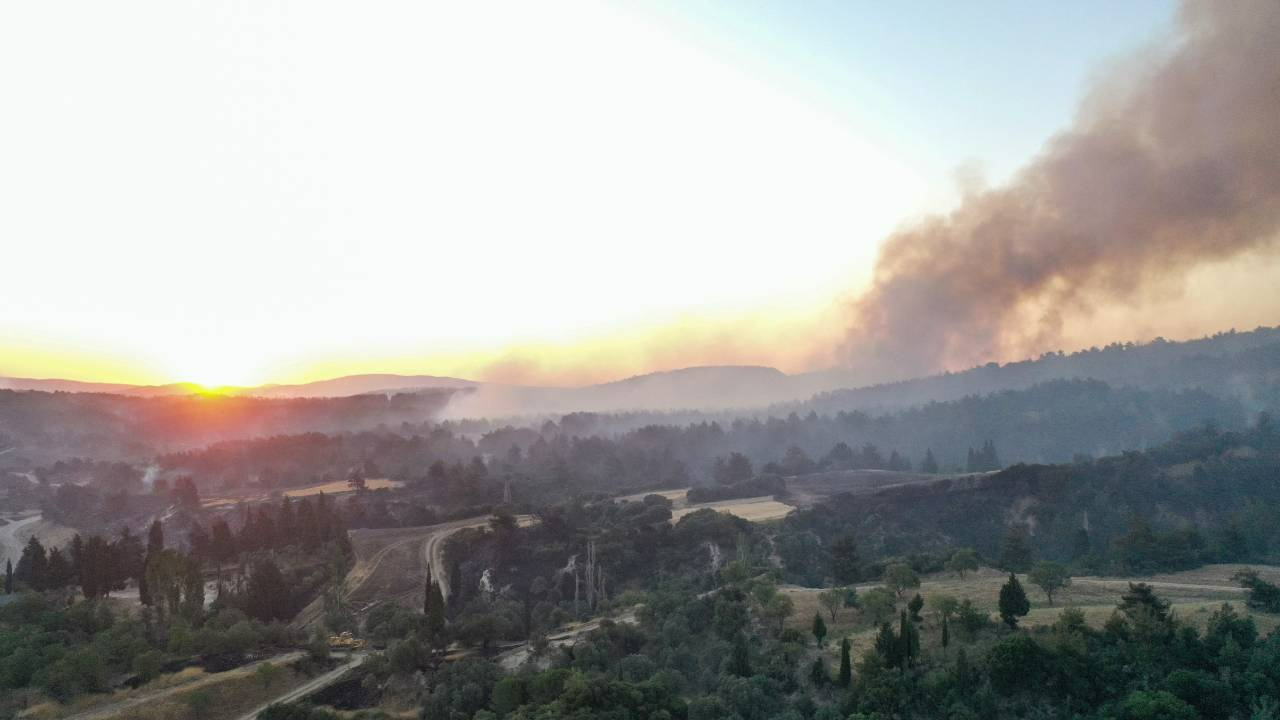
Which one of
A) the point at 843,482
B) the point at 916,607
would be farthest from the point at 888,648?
the point at 843,482

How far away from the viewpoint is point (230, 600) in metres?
47.0

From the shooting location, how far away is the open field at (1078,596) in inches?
1273

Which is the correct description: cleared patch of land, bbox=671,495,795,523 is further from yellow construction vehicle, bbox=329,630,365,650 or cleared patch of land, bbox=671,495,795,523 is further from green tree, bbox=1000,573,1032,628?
green tree, bbox=1000,573,1032,628

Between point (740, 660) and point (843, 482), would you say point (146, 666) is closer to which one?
point (740, 660)

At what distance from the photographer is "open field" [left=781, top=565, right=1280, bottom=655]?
3234 cm

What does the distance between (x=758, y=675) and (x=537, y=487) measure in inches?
2548

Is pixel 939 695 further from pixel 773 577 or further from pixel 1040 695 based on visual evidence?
pixel 773 577

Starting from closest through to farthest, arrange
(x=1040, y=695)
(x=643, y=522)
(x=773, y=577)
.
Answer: (x=1040, y=695)
(x=773, y=577)
(x=643, y=522)

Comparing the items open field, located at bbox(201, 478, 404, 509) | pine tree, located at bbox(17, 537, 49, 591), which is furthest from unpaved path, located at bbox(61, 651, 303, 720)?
open field, located at bbox(201, 478, 404, 509)

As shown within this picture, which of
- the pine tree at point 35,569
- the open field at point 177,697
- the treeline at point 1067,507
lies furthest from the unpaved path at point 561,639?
the pine tree at point 35,569

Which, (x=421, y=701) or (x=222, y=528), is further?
(x=222, y=528)

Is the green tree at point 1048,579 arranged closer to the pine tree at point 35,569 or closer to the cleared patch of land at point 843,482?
the cleared patch of land at point 843,482

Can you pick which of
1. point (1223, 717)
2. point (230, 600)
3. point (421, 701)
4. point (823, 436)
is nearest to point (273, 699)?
point (421, 701)

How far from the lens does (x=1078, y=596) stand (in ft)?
123
